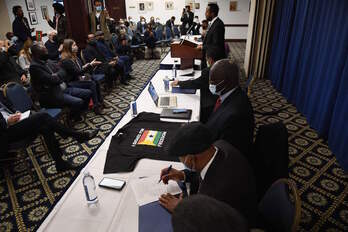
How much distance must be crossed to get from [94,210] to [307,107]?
3.98 metres

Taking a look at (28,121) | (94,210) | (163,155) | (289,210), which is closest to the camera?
(289,210)

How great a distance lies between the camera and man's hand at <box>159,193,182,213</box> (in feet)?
5.08

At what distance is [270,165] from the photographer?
6.14ft

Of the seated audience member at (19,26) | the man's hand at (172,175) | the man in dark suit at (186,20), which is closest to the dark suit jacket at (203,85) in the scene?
the man's hand at (172,175)

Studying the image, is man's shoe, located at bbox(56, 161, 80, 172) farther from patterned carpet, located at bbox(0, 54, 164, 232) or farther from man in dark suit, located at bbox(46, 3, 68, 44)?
man in dark suit, located at bbox(46, 3, 68, 44)

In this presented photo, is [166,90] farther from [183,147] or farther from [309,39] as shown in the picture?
[309,39]

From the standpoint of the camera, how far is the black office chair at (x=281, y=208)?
1.32 m

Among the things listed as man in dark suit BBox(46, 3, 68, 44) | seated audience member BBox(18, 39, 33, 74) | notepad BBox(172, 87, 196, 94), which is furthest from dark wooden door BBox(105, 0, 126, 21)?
notepad BBox(172, 87, 196, 94)

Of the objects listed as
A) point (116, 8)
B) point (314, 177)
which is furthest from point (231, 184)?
point (116, 8)

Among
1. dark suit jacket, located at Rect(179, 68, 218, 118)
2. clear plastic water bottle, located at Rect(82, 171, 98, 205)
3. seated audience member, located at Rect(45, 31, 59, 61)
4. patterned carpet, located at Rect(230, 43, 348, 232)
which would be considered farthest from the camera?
seated audience member, located at Rect(45, 31, 59, 61)

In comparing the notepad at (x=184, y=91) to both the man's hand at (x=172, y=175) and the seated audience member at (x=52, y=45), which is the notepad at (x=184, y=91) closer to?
the man's hand at (x=172, y=175)

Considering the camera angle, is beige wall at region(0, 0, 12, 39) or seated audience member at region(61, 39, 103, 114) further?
beige wall at region(0, 0, 12, 39)

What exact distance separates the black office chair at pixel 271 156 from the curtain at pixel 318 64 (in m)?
1.71

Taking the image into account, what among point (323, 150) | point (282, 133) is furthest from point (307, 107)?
point (282, 133)
